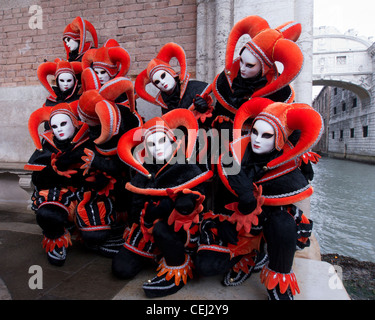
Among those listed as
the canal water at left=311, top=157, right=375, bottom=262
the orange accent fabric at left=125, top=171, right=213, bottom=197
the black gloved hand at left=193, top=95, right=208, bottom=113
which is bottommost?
the canal water at left=311, top=157, right=375, bottom=262

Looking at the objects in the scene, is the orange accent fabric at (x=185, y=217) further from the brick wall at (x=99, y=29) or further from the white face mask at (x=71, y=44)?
the white face mask at (x=71, y=44)

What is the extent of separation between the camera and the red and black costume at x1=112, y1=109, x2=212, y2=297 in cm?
160

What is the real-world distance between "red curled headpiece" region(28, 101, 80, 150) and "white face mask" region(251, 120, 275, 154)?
1564 mm

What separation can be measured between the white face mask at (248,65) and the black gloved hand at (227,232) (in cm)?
106

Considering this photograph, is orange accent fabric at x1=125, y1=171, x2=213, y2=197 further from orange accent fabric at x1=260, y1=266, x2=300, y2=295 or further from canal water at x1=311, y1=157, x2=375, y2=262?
canal water at x1=311, y1=157, x2=375, y2=262

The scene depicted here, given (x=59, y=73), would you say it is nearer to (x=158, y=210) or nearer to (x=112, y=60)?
(x=112, y=60)

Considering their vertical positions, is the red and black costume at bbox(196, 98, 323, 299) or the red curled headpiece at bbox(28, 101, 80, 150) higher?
the red curled headpiece at bbox(28, 101, 80, 150)

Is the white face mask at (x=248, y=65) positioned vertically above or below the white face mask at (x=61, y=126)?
above

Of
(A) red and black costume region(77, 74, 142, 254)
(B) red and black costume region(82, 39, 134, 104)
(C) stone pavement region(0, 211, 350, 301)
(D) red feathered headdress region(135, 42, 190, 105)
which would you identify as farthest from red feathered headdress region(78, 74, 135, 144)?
(C) stone pavement region(0, 211, 350, 301)

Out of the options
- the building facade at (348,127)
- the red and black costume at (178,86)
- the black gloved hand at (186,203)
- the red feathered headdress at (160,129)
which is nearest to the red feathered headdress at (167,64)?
the red and black costume at (178,86)

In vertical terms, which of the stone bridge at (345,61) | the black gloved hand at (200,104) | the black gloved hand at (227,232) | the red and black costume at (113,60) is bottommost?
the black gloved hand at (227,232)

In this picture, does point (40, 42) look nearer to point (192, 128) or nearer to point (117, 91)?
point (117, 91)

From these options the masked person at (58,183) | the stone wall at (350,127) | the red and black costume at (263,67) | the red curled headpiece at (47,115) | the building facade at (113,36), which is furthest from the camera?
the stone wall at (350,127)

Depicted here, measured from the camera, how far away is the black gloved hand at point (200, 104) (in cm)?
207
